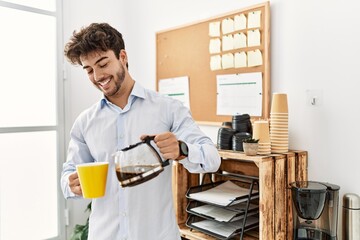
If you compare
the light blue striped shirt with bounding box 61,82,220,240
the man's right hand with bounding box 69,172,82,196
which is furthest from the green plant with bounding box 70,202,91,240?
the man's right hand with bounding box 69,172,82,196

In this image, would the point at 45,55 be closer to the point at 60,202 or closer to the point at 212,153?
the point at 60,202

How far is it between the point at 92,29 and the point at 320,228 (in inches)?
51.7

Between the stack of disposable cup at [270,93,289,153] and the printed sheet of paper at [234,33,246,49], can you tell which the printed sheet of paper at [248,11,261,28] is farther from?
the stack of disposable cup at [270,93,289,153]

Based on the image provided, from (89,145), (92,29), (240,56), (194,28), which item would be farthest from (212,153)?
(194,28)

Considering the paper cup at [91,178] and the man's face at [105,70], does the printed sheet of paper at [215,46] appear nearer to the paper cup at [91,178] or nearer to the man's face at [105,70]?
the man's face at [105,70]

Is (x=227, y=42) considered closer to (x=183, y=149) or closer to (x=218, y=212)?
(x=218, y=212)

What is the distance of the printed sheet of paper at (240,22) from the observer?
Answer: 185 cm

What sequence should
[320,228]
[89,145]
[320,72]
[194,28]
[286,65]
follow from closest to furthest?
[89,145]
[320,228]
[320,72]
[286,65]
[194,28]

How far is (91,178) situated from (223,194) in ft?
2.82

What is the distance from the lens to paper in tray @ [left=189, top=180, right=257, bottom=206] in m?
1.57

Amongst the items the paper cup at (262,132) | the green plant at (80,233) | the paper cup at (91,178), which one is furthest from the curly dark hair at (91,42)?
the green plant at (80,233)

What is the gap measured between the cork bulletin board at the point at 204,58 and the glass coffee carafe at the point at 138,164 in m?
0.99

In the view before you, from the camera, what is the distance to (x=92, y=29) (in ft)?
3.92

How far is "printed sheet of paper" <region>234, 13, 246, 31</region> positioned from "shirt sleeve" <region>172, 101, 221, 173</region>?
0.85 m
